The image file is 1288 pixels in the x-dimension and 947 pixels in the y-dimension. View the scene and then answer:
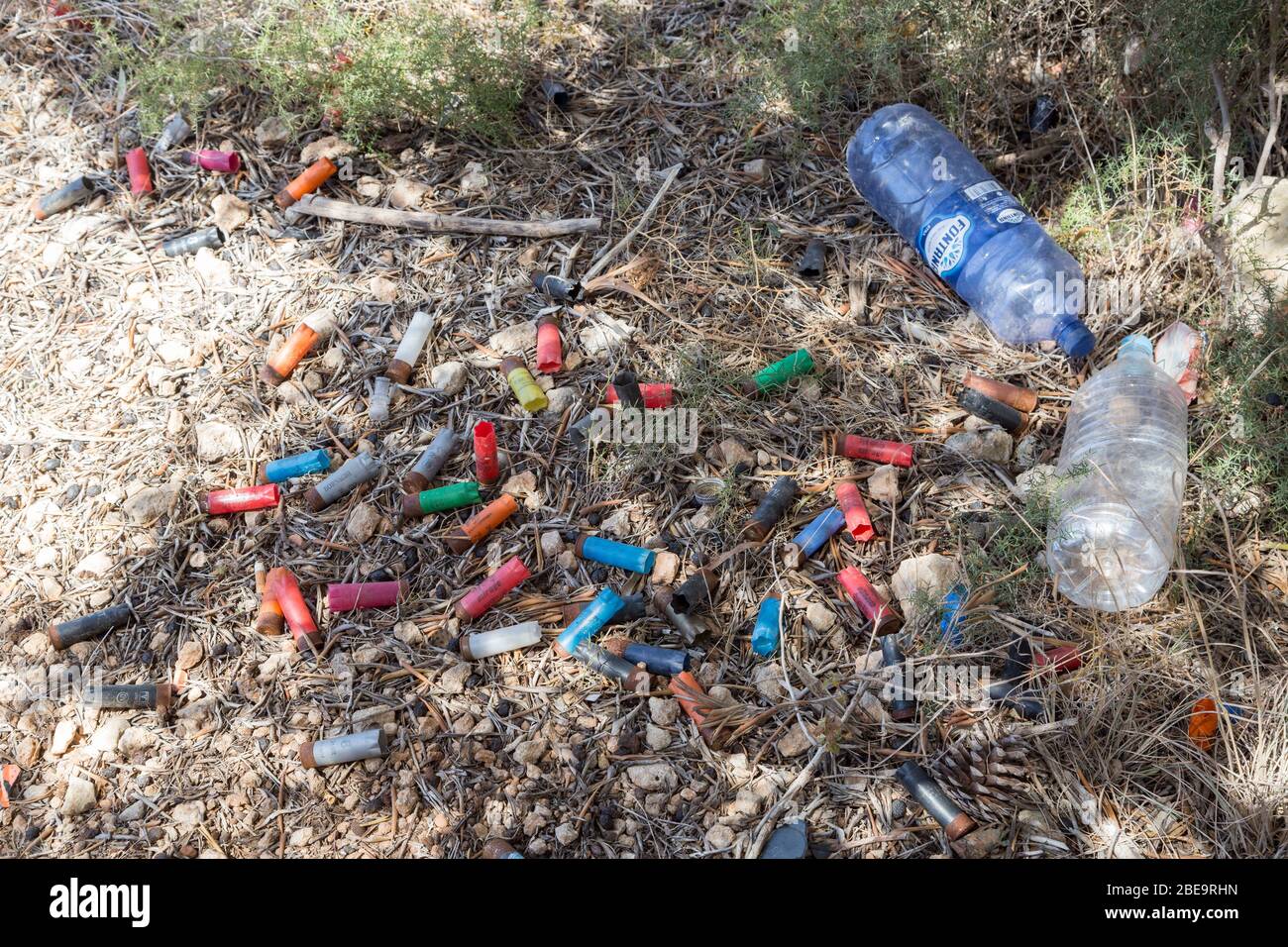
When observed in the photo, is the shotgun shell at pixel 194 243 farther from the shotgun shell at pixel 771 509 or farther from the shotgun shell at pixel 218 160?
the shotgun shell at pixel 771 509

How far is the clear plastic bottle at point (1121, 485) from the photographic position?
3.01 metres

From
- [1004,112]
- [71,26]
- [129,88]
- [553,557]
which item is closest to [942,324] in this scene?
[1004,112]

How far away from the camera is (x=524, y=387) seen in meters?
3.53

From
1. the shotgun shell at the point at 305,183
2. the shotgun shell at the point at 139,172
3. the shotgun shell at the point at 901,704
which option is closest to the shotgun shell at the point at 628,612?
the shotgun shell at the point at 901,704

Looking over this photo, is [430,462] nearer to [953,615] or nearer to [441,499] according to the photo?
[441,499]

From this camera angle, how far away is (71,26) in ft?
16.4

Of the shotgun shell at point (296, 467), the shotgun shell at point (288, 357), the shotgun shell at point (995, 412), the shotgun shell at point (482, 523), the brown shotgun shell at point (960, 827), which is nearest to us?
the brown shotgun shell at point (960, 827)

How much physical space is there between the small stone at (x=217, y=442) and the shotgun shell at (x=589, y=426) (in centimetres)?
123

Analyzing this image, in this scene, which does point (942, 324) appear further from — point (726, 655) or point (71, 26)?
point (71, 26)

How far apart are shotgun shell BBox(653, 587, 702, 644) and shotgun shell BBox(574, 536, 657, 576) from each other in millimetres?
101

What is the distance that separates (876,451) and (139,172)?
345 centimetres

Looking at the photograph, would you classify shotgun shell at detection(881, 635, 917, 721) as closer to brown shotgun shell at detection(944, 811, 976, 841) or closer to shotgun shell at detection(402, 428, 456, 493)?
brown shotgun shell at detection(944, 811, 976, 841)

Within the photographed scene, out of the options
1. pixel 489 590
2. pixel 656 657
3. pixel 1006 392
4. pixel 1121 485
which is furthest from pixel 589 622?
pixel 1121 485

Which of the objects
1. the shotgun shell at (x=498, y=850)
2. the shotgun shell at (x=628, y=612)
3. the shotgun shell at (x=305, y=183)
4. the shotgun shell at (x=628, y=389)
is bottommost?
the shotgun shell at (x=498, y=850)
